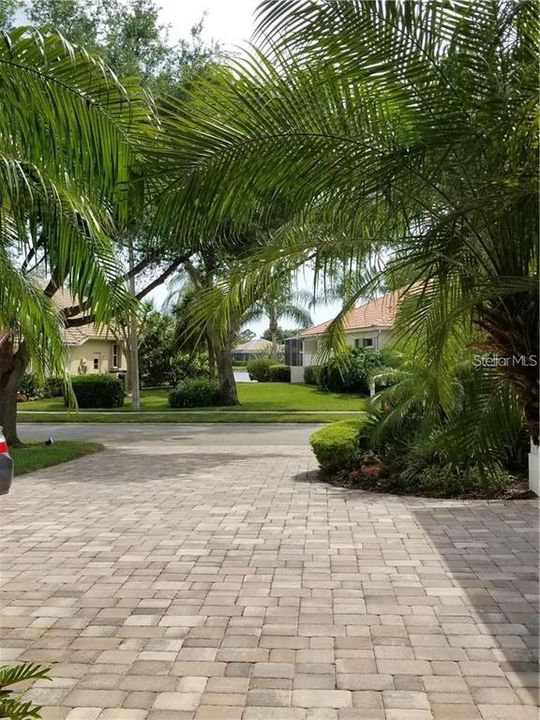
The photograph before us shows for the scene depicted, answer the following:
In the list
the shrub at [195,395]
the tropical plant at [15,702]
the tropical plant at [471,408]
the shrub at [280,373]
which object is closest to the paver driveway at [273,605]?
the tropical plant at [15,702]

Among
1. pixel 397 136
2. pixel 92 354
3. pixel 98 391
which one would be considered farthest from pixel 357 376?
pixel 397 136

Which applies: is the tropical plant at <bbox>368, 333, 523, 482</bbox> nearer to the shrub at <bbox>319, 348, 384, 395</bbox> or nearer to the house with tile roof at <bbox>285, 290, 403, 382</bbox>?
the shrub at <bbox>319, 348, 384, 395</bbox>

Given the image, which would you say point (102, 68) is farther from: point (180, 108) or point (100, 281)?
point (100, 281)

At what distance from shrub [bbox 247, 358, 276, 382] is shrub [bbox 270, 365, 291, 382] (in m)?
0.58

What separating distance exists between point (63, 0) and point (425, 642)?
53.1ft

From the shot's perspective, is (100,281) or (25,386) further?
(25,386)

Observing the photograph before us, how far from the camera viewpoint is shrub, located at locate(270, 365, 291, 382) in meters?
44.5

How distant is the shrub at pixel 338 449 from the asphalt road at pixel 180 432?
567 centimetres

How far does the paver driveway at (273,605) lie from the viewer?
3.55 metres

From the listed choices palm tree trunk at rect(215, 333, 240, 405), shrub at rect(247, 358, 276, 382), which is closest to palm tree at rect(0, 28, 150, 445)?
palm tree trunk at rect(215, 333, 240, 405)

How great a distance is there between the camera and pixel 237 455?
14297 mm

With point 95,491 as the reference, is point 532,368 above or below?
above

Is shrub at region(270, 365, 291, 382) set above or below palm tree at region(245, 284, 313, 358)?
below

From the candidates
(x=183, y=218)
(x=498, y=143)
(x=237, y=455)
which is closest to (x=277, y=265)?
(x=183, y=218)
